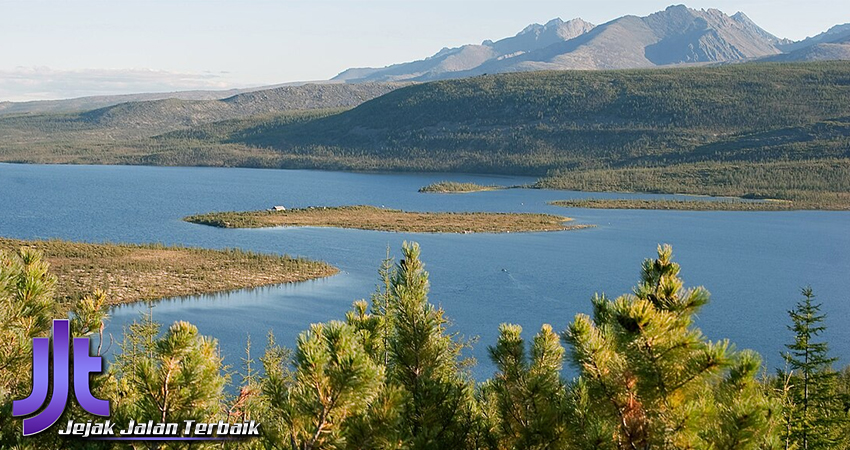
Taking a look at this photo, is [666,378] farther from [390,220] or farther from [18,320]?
[390,220]

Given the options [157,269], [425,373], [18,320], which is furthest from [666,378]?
[157,269]

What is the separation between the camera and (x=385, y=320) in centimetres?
1091

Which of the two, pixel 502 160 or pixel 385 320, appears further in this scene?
pixel 502 160

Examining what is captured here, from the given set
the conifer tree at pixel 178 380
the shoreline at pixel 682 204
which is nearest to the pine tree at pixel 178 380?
the conifer tree at pixel 178 380

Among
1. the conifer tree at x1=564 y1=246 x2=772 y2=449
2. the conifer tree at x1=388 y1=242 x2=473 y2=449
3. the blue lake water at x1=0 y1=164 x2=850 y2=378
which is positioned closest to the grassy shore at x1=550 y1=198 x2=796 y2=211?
the blue lake water at x1=0 y1=164 x2=850 y2=378

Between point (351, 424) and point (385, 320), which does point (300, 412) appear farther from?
point (385, 320)

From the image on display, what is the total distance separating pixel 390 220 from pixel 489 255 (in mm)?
19742

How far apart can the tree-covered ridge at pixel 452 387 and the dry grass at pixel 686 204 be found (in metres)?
91.0

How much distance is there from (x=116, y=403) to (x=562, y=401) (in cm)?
413

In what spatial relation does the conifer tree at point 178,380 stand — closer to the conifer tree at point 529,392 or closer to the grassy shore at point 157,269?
the conifer tree at point 529,392

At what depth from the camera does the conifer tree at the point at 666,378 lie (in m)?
6.23

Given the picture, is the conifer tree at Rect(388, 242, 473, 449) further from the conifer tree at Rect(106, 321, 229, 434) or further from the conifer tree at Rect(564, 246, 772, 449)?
the conifer tree at Rect(106, 321, 229, 434)

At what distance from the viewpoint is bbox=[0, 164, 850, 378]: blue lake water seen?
1537 inches

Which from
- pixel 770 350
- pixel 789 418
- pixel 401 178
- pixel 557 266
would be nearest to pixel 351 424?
pixel 789 418
